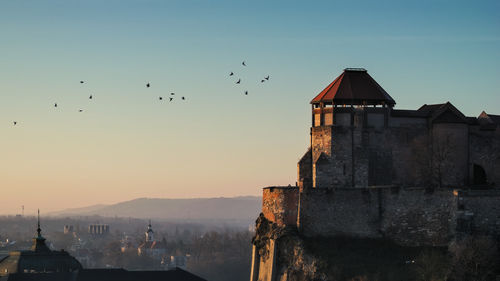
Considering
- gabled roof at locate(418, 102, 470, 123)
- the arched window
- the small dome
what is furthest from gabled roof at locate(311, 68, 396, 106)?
the small dome

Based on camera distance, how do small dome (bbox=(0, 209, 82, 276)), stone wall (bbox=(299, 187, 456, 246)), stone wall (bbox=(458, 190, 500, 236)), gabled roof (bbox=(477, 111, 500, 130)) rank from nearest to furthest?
1. stone wall (bbox=(458, 190, 500, 236))
2. stone wall (bbox=(299, 187, 456, 246))
3. gabled roof (bbox=(477, 111, 500, 130))
4. small dome (bbox=(0, 209, 82, 276))

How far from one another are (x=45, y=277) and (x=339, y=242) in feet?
135

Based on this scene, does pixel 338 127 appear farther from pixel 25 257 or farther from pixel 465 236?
pixel 25 257

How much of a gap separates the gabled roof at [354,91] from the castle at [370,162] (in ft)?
0.29

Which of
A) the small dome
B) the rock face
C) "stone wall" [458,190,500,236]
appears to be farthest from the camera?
the small dome

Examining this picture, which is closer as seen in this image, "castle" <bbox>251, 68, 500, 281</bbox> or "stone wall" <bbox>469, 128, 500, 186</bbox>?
"castle" <bbox>251, 68, 500, 281</bbox>

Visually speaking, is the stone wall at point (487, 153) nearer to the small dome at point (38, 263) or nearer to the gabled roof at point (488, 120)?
the gabled roof at point (488, 120)

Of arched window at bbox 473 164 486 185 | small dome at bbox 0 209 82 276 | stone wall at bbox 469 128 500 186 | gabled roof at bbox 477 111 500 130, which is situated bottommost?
small dome at bbox 0 209 82 276

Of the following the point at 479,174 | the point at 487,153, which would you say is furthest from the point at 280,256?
the point at 487,153

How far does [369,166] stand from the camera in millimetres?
89500

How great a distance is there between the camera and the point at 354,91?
3578 inches

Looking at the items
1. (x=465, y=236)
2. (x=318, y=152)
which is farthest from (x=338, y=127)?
(x=465, y=236)

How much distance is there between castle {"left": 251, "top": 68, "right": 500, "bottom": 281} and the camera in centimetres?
8619

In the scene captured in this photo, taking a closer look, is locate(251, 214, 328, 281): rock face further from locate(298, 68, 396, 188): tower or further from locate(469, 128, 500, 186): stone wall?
locate(469, 128, 500, 186): stone wall
